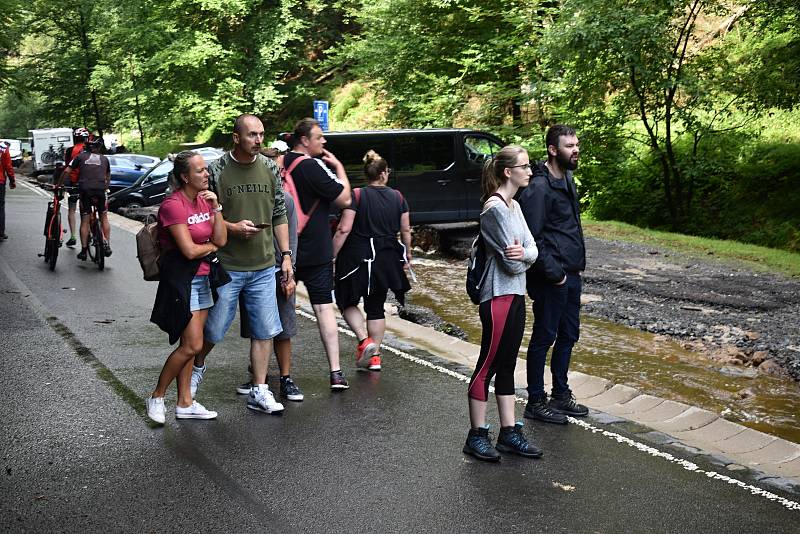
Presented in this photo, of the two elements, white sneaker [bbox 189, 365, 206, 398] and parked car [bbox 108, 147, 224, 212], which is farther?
parked car [bbox 108, 147, 224, 212]

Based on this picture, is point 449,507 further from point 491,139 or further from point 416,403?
point 491,139

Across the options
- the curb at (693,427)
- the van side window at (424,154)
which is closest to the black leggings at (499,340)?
the curb at (693,427)

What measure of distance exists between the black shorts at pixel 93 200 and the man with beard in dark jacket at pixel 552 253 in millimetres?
9472

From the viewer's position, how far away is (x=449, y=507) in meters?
4.94

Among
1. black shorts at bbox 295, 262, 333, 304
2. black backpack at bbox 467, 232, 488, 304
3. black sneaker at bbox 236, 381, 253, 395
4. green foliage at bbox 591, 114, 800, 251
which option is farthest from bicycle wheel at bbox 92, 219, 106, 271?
green foliage at bbox 591, 114, 800, 251

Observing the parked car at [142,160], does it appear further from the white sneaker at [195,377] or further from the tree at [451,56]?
the white sneaker at [195,377]

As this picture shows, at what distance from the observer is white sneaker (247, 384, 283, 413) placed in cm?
664

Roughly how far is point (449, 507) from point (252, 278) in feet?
7.55

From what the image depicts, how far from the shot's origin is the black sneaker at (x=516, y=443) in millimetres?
5805

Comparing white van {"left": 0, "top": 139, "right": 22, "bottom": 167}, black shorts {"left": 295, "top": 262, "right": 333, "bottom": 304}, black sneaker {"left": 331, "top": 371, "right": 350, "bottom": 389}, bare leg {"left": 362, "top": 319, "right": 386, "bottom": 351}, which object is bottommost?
white van {"left": 0, "top": 139, "right": 22, "bottom": 167}

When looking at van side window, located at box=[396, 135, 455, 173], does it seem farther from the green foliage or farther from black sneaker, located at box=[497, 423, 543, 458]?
black sneaker, located at box=[497, 423, 543, 458]

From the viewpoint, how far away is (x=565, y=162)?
6.50 meters

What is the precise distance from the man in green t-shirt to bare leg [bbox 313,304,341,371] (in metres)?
0.77

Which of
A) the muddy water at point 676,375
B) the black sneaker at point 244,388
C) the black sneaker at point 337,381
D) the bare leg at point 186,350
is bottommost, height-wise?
the muddy water at point 676,375
